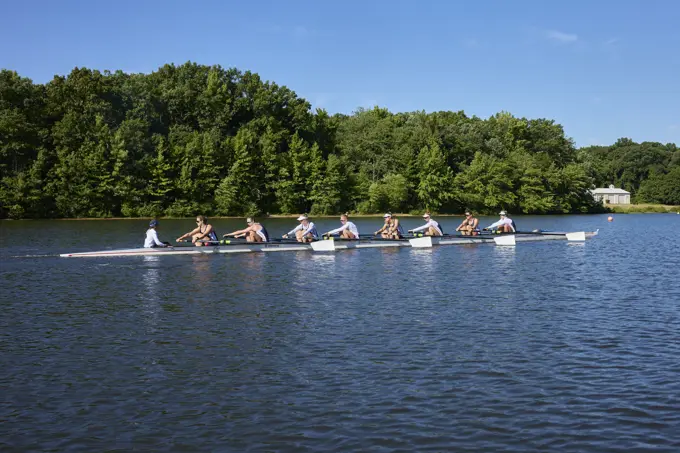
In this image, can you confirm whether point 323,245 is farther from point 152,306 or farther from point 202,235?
point 152,306

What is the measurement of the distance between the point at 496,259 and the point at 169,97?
5777cm

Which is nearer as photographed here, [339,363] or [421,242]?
[339,363]

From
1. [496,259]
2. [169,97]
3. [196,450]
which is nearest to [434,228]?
[496,259]

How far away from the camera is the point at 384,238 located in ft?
106

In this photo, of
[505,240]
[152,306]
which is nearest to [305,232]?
[505,240]

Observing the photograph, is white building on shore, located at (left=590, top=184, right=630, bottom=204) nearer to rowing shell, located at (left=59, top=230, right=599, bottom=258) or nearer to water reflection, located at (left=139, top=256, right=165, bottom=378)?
rowing shell, located at (left=59, top=230, right=599, bottom=258)

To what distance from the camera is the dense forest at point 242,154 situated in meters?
67.1

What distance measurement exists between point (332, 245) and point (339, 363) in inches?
749

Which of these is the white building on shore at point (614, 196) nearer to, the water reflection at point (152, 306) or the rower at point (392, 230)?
the rower at point (392, 230)

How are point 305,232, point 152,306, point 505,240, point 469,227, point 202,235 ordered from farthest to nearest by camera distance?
point 469,227 → point 505,240 → point 305,232 → point 202,235 → point 152,306

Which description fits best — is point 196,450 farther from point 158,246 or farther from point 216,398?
point 158,246

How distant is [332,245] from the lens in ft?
→ 99.6

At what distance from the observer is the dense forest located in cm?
6706

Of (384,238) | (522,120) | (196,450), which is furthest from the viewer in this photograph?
(522,120)
